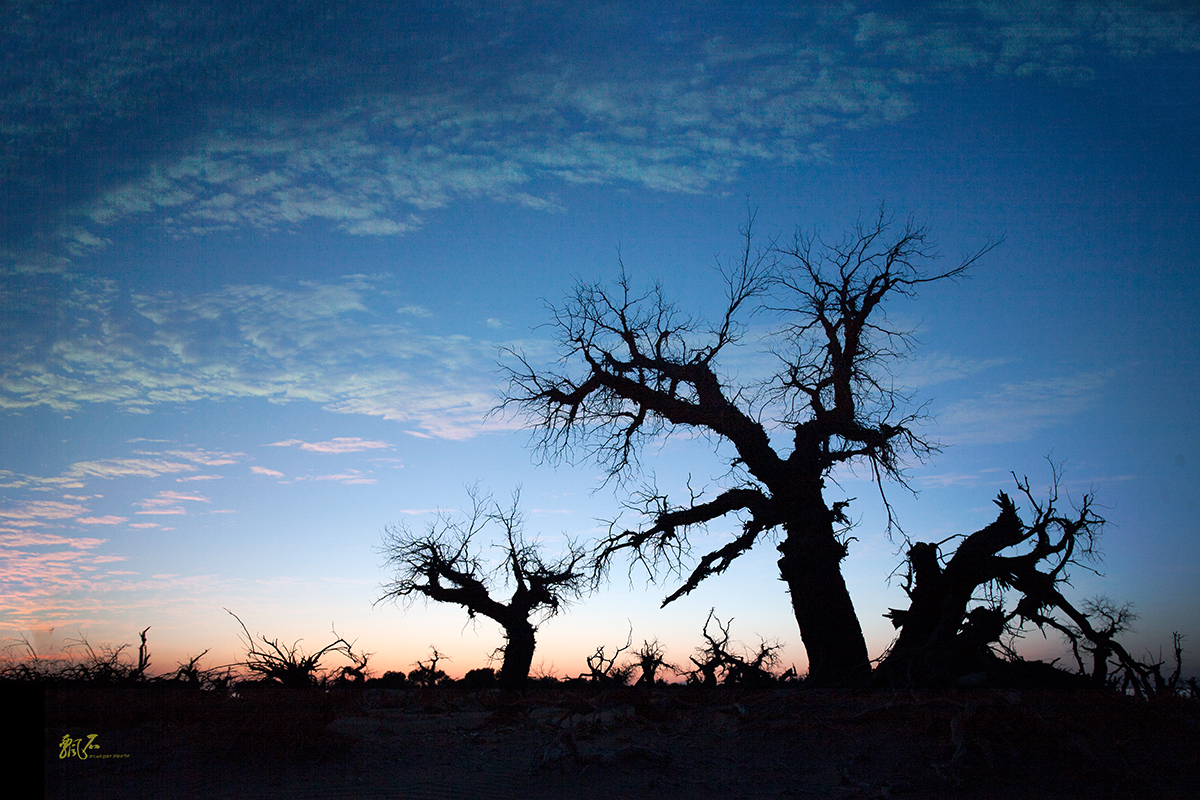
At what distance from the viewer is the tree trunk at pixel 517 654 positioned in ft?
57.7

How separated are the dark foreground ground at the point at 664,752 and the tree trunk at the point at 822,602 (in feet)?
6.24

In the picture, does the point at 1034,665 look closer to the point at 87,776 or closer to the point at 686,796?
the point at 686,796

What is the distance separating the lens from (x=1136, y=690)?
307 inches

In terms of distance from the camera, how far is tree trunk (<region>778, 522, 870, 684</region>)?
394 inches

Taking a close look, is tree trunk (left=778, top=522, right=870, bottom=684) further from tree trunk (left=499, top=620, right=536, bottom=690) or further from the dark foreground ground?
tree trunk (left=499, top=620, right=536, bottom=690)

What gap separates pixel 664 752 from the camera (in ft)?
22.9

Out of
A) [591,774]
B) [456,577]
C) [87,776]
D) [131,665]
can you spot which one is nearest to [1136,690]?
[591,774]

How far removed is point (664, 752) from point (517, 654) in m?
11.8
